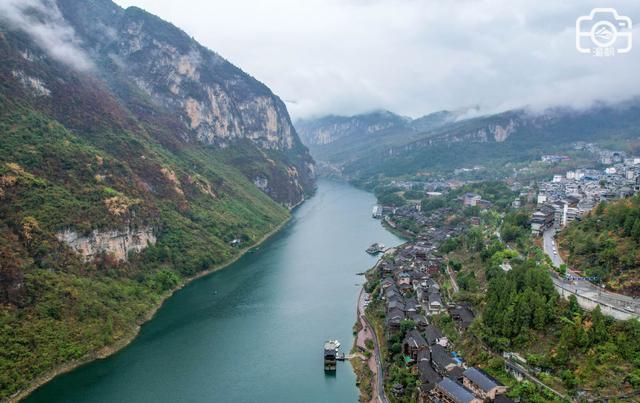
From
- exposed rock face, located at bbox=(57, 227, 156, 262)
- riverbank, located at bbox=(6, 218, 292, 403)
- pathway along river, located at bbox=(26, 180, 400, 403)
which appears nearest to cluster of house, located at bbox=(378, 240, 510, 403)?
pathway along river, located at bbox=(26, 180, 400, 403)

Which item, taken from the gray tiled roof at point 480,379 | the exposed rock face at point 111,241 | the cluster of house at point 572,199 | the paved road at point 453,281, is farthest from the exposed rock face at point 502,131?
the gray tiled roof at point 480,379

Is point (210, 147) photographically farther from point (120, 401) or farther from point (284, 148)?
point (120, 401)

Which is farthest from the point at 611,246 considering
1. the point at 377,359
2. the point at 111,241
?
the point at 111,241

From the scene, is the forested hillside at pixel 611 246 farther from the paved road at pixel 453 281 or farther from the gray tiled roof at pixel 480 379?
the gray tiled roof at pixel 480 379

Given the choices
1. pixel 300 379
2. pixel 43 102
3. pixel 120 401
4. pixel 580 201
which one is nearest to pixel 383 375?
pixel 300 379

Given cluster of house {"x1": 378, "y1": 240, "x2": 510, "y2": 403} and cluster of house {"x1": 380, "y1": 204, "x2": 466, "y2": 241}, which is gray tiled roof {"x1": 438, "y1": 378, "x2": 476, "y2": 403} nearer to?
cluster of house {"x1": 378, "y1": 240, "x2": 510, "y2": 403}
